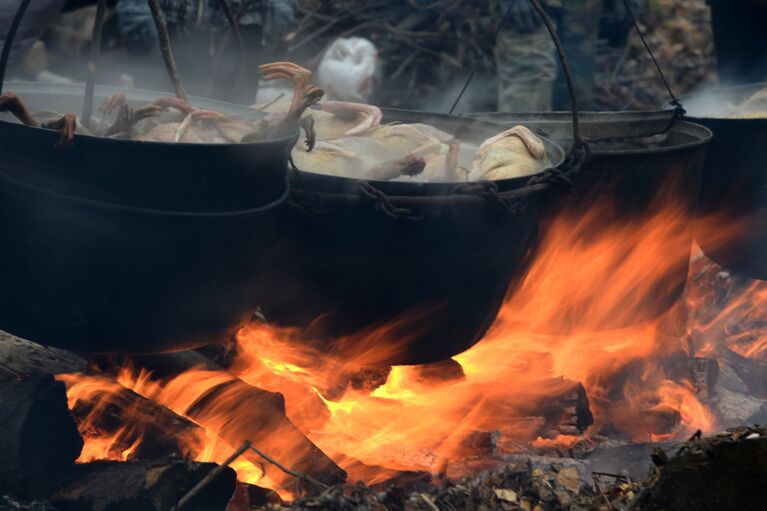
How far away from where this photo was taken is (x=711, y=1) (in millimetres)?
6457

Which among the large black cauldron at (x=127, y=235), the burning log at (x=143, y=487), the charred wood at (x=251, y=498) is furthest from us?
the charred wood at (x=251, y=498)

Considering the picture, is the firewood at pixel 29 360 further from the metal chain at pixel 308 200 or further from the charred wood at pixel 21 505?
the metal chain at pixel 308 200

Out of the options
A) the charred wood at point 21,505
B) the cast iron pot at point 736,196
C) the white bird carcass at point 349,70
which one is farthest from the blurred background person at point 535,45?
the charred wood at point 21,505

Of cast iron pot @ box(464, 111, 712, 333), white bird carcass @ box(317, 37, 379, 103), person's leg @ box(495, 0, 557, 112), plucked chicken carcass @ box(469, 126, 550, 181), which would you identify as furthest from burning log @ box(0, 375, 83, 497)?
white bird carcass @ box(317, 37, 379, 103)

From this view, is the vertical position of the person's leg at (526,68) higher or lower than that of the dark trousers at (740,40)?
lower

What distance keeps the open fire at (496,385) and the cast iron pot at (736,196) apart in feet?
1.27

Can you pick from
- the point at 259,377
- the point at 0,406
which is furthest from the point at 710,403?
the point at 0,406

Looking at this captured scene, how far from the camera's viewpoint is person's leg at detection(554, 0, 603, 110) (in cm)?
696

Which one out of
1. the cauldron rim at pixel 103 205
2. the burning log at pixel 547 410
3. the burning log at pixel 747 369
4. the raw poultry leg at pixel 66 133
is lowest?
the burning log at pixel 747 369

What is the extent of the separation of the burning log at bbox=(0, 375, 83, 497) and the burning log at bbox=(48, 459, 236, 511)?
0.24 feet

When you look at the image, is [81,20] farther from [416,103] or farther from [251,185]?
[251,185]

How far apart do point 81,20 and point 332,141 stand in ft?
17.5

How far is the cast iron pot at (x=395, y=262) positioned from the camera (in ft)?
10.5

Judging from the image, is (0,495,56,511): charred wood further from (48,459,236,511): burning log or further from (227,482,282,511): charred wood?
(227,482,282,511): charred wood
